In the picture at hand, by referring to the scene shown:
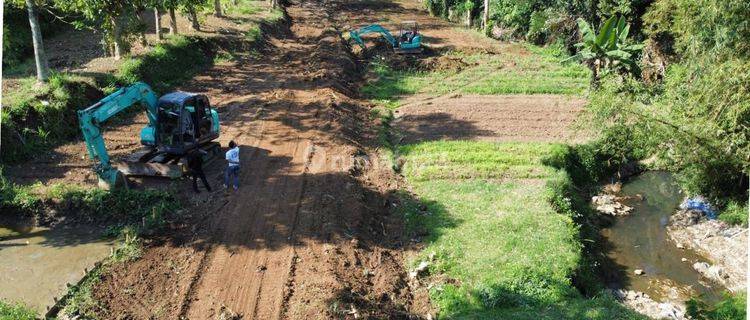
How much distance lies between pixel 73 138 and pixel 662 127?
62.0ft

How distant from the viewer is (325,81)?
27.3 m

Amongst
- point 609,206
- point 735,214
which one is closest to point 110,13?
point 609,206

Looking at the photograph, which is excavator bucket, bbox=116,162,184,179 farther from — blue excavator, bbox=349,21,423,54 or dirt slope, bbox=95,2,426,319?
blue excavator, bbox=349,21,423,54

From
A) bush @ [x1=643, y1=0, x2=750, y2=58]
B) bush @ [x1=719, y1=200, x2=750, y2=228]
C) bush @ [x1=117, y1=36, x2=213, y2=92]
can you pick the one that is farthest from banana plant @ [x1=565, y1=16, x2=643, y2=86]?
bush @ [x1=117, y1=36, x2=213, y2=92]

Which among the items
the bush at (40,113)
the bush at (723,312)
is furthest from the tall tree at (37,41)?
the bush at (723,312)

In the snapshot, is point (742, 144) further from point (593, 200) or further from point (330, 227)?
point (330, 227)

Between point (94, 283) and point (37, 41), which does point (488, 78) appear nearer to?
point (37, 41)

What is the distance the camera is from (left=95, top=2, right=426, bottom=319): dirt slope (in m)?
11.9

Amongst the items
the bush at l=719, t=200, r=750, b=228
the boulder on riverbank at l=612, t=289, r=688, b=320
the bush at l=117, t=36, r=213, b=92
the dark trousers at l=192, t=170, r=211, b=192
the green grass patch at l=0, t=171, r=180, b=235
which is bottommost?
the boulder on riverbank at l=612, t=289, r=688, b=320

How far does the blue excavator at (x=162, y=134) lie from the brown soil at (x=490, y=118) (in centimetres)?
807

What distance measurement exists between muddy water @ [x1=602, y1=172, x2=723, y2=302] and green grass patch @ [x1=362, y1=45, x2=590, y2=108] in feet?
26.3

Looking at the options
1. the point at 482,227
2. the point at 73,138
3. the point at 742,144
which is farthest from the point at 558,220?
the point at 73,138

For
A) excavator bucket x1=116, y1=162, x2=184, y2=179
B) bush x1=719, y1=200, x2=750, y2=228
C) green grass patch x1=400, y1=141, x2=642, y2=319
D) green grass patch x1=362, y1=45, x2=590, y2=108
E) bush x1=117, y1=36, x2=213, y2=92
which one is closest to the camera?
green grass patch x1=400, y1=141, x2=642, y2=319

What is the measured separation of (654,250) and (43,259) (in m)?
16.3
